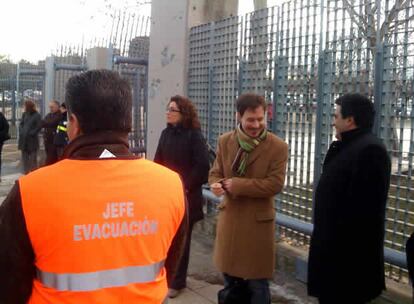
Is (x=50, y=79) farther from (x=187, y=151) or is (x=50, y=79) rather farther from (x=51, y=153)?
(x=187, y=151)

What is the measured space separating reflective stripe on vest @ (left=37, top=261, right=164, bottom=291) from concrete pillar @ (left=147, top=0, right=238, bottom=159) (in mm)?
5908

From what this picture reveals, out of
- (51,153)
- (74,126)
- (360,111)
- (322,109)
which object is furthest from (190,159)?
(51,153)

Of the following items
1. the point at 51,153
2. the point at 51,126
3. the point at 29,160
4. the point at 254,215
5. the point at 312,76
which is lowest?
the point at 29,160

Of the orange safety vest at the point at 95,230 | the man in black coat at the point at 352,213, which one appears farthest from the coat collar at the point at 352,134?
the orange safety vest at the point at 95,230

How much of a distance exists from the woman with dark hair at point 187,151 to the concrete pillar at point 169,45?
296 cm

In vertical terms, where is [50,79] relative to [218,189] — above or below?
above

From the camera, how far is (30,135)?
10.4 meters

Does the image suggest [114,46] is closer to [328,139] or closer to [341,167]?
[328,139]

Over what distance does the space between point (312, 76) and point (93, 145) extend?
3.70 metres

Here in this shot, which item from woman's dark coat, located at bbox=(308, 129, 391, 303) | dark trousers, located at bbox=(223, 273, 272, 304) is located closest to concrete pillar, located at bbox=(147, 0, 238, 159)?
dark trousers, located at bbox=(223, 273, 272, 304)

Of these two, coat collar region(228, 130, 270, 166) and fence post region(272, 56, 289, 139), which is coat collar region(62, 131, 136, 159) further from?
fence post region(272, 56, 289, 139)

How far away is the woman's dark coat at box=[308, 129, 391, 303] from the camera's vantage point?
10.5 ft

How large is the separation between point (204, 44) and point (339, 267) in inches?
176

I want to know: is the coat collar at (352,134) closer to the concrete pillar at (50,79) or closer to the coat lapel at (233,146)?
the coat lapel at (233,146)
